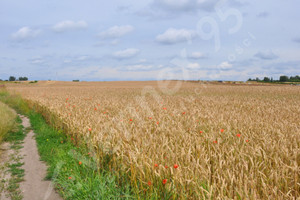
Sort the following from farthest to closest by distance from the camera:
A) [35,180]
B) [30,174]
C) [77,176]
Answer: [30,174], [35,180], [77,176]

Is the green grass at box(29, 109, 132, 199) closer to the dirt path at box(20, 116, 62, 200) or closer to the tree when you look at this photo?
the dirt path at box(20, 116, 62, 200)

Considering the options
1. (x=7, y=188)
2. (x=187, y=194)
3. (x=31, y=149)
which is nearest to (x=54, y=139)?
(x=31, y=149)

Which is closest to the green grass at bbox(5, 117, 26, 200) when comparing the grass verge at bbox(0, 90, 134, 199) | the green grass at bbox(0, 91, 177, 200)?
the grass verge at bbox(0, 90, 134, 199)

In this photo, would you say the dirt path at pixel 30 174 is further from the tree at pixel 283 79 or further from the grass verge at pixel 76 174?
the tree at pixel 283 79

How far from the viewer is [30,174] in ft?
18.5

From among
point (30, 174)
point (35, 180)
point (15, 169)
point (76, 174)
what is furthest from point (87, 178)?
point (15, 169)

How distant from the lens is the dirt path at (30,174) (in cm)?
461

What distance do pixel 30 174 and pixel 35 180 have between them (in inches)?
18.7

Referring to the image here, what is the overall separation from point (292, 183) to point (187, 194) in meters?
1.49

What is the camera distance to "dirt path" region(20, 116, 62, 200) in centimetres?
458

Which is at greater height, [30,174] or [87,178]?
[87,178]

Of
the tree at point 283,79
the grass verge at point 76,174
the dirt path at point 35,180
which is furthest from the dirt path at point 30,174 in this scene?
the tree at point 283,79

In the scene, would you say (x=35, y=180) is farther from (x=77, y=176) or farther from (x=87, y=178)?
(x=87, y=178)

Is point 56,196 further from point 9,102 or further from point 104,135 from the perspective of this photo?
point 9,102
